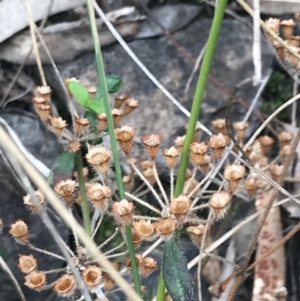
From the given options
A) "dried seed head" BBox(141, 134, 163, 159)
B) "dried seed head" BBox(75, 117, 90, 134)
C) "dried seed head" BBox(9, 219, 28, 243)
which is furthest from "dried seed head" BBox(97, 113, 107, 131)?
"dried seed head" BBox(9, 219, 28, 243)

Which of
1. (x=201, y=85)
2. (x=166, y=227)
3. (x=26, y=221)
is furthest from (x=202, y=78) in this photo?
(x=26, y=221)

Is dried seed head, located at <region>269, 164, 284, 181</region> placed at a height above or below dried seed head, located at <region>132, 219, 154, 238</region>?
below

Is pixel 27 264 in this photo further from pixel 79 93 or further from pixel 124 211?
pixel 79 93

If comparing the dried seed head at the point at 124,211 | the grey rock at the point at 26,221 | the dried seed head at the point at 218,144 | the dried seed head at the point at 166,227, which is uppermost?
the dried seed head at the point at 218,144

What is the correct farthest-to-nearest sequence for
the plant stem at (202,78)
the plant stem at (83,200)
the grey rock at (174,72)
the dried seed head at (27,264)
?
the grey rock at (174,72)
the plant stem at (83,200)
the dried seed head at (27,264)
the plant stem at (202,78)

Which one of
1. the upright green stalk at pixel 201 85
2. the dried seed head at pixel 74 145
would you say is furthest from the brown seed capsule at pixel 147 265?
the dried seed head at pixel 74 145

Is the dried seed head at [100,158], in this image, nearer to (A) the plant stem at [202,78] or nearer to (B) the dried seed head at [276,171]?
(A) the plant stem at [202,78]

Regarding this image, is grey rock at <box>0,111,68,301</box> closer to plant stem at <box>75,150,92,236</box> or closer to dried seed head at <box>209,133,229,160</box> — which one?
plant stem at <box>75,150,92,236</box>
